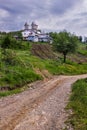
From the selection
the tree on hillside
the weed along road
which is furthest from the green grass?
the tree on hillside

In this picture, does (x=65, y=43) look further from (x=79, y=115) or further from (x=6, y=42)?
(x=79, y=115)

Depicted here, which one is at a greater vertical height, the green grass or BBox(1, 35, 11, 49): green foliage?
BBox(1, 35, 11, 49): green foliage

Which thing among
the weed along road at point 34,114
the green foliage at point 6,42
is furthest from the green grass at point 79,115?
the green foliage at point 6,42

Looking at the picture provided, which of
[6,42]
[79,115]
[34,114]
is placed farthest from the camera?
[6,42]

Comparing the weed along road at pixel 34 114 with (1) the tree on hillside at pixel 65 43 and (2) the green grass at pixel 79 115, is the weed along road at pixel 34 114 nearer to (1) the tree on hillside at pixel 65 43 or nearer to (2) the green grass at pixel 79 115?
(2) the green grass at pixel 79 115

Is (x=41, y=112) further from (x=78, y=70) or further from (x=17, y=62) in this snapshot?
(x=78, y=70)

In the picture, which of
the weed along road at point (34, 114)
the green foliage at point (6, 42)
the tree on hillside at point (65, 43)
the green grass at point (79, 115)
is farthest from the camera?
the tree on hillside at point (65, 43)

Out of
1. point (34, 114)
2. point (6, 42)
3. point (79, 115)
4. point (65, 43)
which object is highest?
point (6, 42)

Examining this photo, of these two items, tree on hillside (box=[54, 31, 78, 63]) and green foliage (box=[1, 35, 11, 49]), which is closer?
Result: green foliage (box=[1, 35, 11, 49])

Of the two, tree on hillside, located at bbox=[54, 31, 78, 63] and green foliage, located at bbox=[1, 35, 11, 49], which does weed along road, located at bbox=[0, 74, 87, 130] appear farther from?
tree on hillside, located at bbox=[54, 31, 78, 63]

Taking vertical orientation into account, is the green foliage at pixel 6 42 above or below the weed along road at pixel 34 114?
above

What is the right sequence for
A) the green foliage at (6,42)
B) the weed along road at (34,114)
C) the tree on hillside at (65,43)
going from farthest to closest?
the tree on hillside at (65,43) → the green foliage at (6,42) → the weed along road at (34,114)

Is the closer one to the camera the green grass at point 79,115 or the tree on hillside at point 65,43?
the green grass at point 79,115

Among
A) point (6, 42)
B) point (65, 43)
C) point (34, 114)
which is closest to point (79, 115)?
point (34, 114)
